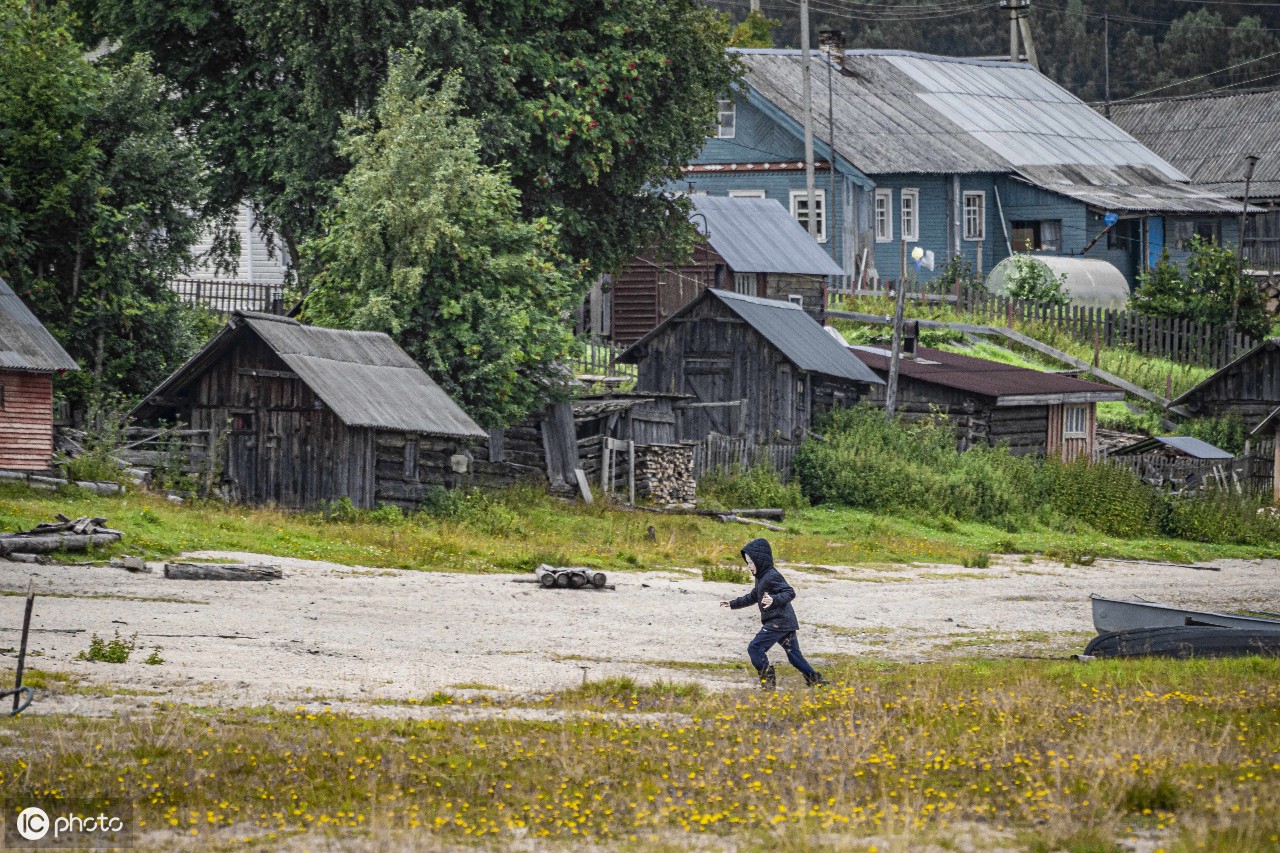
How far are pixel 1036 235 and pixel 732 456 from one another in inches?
1125

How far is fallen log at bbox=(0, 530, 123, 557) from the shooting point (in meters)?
21.7

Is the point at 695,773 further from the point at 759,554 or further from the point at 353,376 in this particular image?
the point at 353,376

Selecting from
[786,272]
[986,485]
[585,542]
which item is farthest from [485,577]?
[786,272]

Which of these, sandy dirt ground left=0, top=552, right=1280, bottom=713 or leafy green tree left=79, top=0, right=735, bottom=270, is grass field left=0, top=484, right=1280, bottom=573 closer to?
sandy dirt ground left=0, top=552, right=1280, bottom=713

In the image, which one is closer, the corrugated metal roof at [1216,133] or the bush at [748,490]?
the bush at [748,490]

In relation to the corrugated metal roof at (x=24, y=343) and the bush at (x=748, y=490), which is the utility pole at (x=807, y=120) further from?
the corrugated metal roof at (x=24, y=343)

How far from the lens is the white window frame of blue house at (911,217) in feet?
196

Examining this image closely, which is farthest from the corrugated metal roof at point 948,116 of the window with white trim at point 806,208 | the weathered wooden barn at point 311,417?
the weathered wooden barn at point 311,417

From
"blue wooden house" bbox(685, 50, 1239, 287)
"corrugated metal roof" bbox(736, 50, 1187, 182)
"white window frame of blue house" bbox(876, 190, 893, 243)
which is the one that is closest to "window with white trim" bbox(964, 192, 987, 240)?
"blue wooden house" bbox(685, 50, 1239, 287)

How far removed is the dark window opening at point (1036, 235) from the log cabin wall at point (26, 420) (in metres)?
39.4

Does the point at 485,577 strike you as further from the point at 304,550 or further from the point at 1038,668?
the point at 1038,668

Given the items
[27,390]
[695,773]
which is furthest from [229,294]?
[695,773]

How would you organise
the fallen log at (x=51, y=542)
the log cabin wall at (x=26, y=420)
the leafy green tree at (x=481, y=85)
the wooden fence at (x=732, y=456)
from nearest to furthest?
the fallen log at (x=51, y=542)
the log cabin wall at (x=26, y=420)
the wooden fence at (x=732, y=456)
the leafy green tree at (x=481, y=85)

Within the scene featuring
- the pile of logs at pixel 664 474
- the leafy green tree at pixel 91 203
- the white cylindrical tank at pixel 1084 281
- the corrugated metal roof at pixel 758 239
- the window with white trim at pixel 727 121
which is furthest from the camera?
the window with white trim at pixel 727 121
